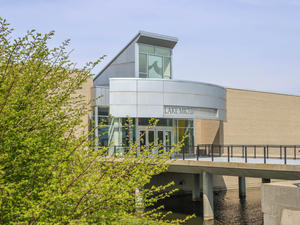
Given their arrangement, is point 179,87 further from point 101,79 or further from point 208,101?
point 101,79

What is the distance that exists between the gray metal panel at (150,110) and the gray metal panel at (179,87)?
4.82 ft

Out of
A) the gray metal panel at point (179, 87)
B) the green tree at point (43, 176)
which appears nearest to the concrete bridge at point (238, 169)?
the gray metal panel at point (179, 87)

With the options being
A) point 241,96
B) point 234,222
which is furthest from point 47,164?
point 241,96

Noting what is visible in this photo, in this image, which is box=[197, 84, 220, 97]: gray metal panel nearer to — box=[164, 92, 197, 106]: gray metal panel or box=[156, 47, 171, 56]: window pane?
box=[164, 92, 197, 106]: gray metal panel

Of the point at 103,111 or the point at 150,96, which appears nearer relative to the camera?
the point at 150,96

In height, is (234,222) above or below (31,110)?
below

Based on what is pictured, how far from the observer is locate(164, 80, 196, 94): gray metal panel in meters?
24.2

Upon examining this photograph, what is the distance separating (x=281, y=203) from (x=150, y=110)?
15.7 m

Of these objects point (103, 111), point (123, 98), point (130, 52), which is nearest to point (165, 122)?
point (123, 98)

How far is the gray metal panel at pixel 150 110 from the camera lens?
23.8 metres

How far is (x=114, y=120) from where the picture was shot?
82.6ft

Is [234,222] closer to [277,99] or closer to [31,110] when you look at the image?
[31,110]

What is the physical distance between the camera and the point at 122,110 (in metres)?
23.8

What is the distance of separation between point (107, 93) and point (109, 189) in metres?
20.2
